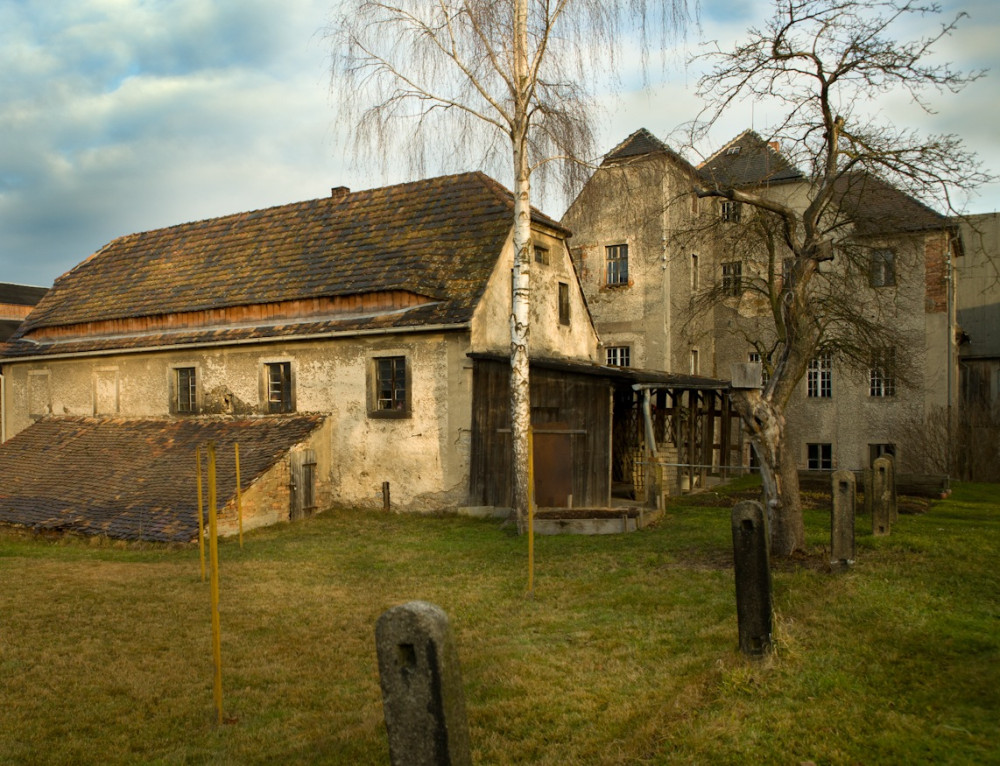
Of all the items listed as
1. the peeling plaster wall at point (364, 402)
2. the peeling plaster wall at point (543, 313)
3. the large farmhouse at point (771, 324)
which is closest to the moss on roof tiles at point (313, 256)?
the peeling plaster wall at point (543, 313)

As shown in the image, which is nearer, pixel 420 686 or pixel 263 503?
pixel 420 686

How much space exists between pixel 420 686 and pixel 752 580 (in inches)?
139

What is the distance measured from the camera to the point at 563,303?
20.4m

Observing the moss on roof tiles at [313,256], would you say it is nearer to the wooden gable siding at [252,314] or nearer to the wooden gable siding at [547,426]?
the wooden gable siding at [252,314]

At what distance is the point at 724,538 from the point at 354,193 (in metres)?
14.6

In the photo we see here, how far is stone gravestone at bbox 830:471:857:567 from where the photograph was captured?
9375mm

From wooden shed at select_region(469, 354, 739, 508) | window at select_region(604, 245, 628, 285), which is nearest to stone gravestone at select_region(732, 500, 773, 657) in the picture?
wooden shed at select_region(469, 354, 739, 508)

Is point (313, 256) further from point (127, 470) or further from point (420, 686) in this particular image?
point (420, 686)

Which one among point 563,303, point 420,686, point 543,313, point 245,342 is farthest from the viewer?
point 563,303

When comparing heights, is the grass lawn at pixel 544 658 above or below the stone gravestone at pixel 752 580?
below

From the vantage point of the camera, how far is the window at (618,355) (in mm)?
29048

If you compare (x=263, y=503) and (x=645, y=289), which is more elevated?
(x=645, y=289)

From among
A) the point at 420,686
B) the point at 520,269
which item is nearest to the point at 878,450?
the point at 520,269

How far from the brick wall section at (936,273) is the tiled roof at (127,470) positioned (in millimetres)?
20947
